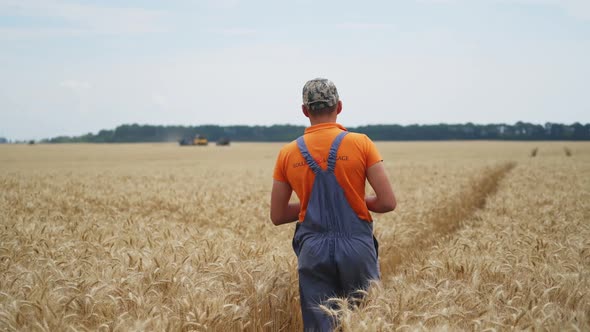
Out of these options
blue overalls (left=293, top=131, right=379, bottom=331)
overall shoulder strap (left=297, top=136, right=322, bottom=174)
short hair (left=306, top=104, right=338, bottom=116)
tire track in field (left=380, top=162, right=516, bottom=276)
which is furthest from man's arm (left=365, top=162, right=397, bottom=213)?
tire track in field (left=380, top=162, right=516, bottom=276)

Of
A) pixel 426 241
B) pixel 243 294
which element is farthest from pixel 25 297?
pixel 426 241

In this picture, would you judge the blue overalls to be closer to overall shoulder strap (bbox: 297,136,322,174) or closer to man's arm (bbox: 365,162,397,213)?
overall shoulder strap (bbox: 297,136,322,174)

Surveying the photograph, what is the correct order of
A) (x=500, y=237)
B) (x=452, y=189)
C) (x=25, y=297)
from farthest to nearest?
(x=452, y=189)
(x=500, y=237)
(x=25, y=297)

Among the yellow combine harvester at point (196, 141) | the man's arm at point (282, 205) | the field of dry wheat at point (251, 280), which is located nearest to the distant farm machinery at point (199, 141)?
the yellow combine harvester at point (196, 141)

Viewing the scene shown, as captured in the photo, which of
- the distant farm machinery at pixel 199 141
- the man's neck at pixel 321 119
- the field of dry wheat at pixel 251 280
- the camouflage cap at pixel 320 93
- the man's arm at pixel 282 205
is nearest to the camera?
the field of dry wheat at pixel 251 280

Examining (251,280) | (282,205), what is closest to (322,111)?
(282,205)

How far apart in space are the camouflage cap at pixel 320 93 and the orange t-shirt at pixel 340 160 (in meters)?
0.15

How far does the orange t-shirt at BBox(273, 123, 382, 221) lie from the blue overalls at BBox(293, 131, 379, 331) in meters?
0.04

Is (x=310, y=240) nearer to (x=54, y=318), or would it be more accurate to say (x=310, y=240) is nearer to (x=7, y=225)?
(x=54, y=318)

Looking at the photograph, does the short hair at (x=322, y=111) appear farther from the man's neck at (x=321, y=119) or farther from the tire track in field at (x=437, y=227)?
the tire track in field at (x=437, y=227)

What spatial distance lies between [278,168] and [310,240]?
56 cm

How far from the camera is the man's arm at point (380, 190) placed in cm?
344

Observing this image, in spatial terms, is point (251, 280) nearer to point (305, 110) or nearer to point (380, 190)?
point (380, 190)

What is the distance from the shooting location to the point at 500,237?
6.32m
